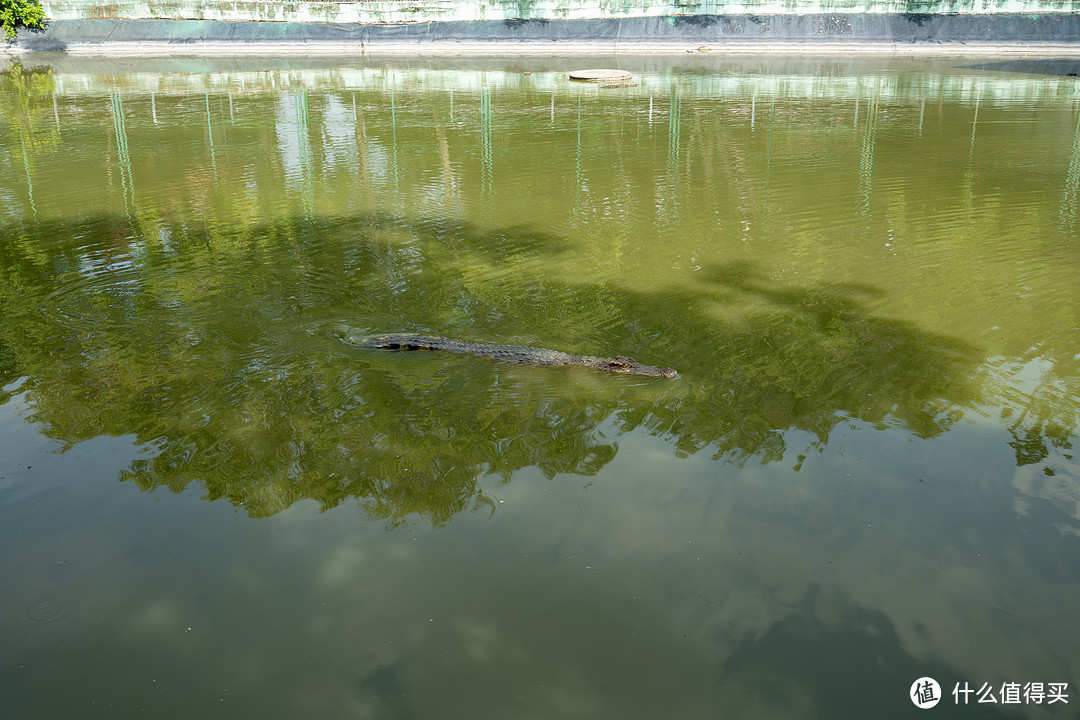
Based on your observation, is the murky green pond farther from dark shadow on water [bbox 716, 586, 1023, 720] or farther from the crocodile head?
the crocodile head

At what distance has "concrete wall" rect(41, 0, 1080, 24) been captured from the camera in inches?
1561

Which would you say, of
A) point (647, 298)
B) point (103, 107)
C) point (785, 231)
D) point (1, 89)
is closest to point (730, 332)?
point (647, 298)

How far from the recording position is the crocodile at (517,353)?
629cm

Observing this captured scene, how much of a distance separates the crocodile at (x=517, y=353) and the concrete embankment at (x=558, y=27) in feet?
118

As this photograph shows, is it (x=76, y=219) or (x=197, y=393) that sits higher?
(x=76, y=219)

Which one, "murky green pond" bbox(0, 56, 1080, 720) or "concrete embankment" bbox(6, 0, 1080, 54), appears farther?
"concrete embankment" bbox(6, 0, 1080, 54)

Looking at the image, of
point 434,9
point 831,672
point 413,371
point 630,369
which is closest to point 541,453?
point 630,369

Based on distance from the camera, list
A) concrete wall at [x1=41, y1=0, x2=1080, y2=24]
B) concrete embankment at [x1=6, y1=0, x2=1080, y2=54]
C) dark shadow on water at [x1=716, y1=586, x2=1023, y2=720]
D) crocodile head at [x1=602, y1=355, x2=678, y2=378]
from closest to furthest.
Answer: dark shadow on water at [x1=716, y1=586, x2=1023, y2=720] < crocodile head at [x1=602, y1=355, x2=678, y2=378] < concrete embankment at [x1=6, y1=0, x2=1080, y2=54] < concrete wall at [x1=41, y1=0, x2=1080, y2=24]

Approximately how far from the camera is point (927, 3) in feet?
128

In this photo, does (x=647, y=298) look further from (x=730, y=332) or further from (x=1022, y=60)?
(x=1022, y=60)

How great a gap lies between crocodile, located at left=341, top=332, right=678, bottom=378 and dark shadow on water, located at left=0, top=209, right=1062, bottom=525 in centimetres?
9

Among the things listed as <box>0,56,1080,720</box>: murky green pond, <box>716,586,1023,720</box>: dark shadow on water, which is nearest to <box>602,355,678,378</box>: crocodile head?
<box>0,56,1080,720</box>: murky green pond

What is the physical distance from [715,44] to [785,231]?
32392 mm

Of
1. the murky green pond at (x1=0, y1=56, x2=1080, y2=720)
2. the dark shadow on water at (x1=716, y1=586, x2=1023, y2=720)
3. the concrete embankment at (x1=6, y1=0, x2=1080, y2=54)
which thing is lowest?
the dark shadow on water at (x1=716, y1=586, x2=1023, y2=720)
